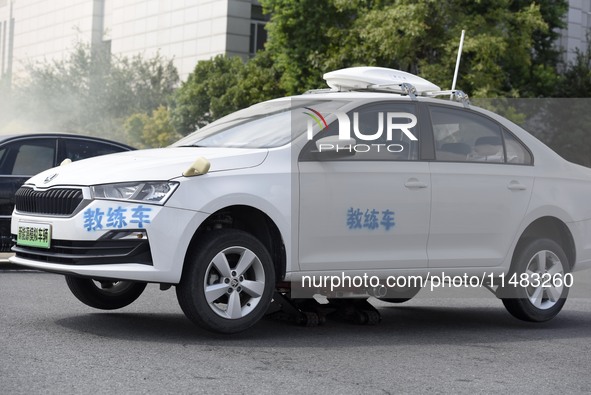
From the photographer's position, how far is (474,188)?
8477 millimetres

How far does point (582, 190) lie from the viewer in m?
9.39

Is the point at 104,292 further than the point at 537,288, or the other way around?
the point at 537,288

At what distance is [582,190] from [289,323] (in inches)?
113

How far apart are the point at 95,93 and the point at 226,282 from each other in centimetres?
5182

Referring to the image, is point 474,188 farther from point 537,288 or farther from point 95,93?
point 95,93

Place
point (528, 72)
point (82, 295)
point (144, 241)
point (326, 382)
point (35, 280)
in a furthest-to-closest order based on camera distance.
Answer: point (528, 72)
point (35, 280)
point (82, 295)
point (144, 241)
point (326, 382)

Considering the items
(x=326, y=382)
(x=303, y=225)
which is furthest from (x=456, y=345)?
(x=326, y=382)

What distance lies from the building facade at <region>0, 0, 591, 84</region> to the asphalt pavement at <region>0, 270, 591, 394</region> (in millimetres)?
42906

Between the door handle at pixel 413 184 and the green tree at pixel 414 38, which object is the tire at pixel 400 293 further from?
the green tree at pixel 414 38

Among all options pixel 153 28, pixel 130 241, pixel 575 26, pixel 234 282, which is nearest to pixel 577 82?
pixel 575 26

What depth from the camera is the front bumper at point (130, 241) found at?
709 cm

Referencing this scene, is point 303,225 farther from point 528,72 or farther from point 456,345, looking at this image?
point 528,72

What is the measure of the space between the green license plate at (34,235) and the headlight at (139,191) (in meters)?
0.50

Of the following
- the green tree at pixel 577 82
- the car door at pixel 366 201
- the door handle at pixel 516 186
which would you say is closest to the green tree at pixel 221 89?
the green tree at pixel 577 82
